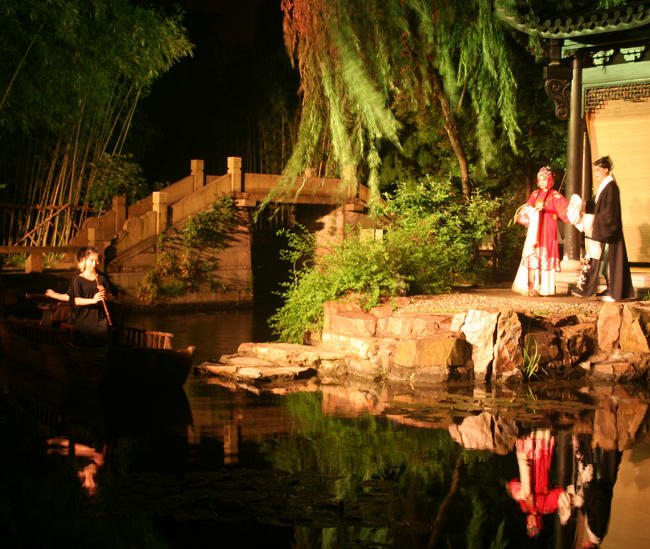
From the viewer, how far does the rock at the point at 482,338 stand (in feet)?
34.2

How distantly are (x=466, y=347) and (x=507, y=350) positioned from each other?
472 millimetres

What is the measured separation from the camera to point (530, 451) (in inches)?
276

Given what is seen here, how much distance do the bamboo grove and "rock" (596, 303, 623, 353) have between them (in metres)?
11.0

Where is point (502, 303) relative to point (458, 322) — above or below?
above

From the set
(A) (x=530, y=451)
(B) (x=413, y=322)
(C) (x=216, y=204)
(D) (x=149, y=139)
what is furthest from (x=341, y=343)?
(D) (x=149, y=139)

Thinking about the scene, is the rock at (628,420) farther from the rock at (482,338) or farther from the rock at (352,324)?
the rock at (352,324)

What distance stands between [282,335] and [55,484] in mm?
7260

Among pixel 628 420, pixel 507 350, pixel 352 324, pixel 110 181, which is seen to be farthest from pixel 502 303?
pixel 110 181

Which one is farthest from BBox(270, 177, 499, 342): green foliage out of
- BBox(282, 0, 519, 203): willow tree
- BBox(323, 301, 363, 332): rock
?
BBox(282, 0, 519, 203): willow tree

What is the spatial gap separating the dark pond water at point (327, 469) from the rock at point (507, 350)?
25.6 inches

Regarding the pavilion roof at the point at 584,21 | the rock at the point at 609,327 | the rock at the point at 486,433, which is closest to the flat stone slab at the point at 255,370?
the rock at the point at 486,433

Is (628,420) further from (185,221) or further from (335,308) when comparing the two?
(185,221)

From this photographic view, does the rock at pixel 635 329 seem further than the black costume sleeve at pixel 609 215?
No

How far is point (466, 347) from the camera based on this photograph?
413 inches
